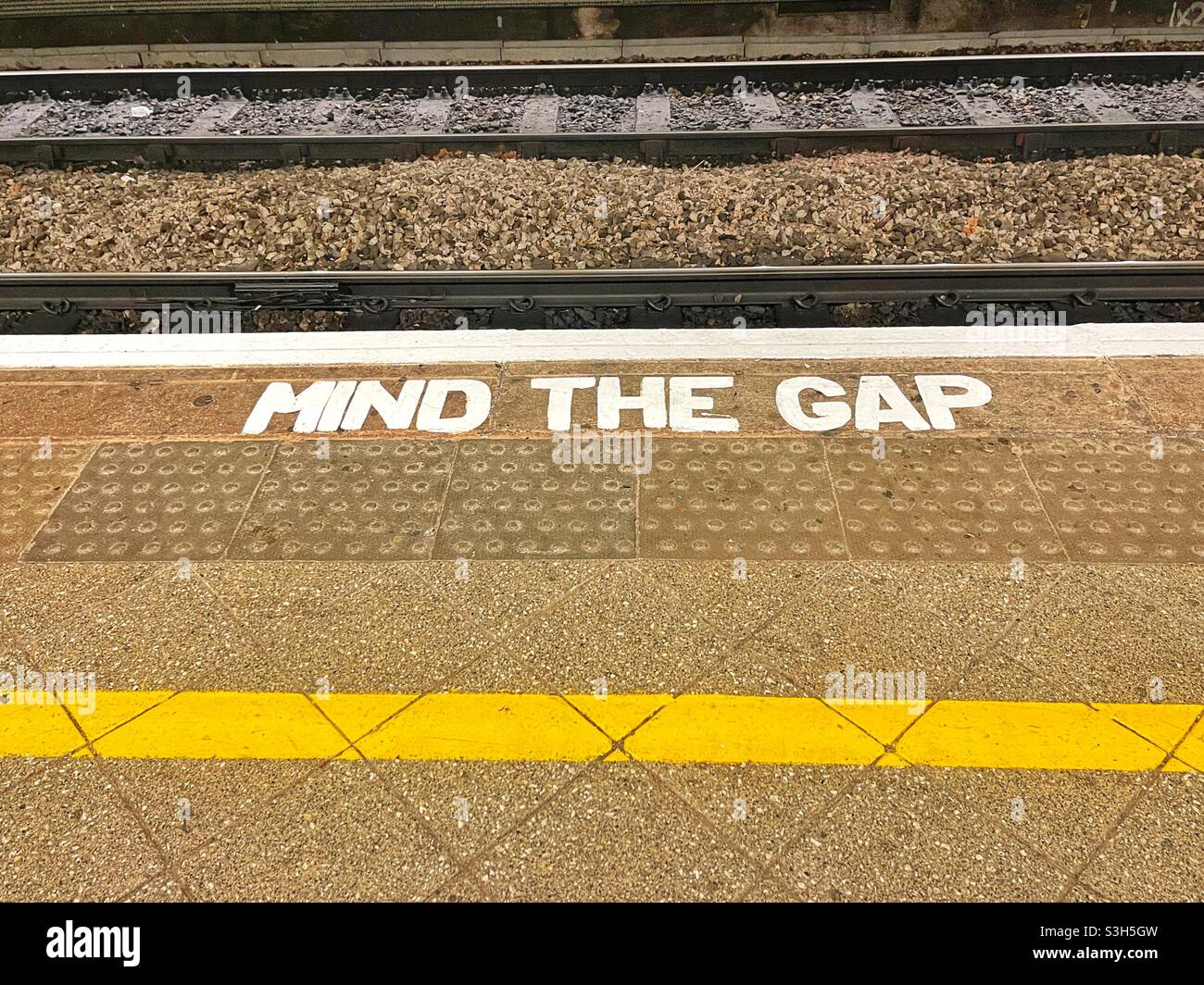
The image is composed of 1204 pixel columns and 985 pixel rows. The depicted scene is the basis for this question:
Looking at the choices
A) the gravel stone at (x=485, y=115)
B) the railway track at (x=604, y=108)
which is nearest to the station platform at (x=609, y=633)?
the railway track at (x=604, y=108)

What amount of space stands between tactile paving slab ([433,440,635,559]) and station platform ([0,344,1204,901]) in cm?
3

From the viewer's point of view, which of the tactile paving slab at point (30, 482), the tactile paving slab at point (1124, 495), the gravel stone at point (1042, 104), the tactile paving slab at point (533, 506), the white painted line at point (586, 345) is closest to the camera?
the tactile paving slab at point (1124, 495)

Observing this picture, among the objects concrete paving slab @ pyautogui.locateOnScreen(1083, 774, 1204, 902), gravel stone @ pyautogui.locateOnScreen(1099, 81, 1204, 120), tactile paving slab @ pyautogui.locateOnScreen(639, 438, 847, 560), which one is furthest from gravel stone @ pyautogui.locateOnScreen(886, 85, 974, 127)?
concrete paving slab @ pyautogui.locateOnScreen(1083, 774, 1204, 902)

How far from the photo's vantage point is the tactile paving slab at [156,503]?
4816 millimetres

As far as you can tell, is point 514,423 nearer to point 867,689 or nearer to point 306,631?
point 306,631

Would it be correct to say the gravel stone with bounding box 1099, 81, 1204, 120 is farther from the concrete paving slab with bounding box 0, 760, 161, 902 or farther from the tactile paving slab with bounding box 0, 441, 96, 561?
the concrete paving slab with bounding box 0, 760, 161, 902

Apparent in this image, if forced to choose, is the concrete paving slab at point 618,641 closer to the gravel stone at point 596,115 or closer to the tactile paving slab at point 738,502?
the tactile paving slab at point 738,502

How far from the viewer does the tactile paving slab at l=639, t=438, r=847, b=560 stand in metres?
4.73

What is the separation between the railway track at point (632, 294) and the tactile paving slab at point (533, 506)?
7.00 feet

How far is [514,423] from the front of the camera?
5.80m
